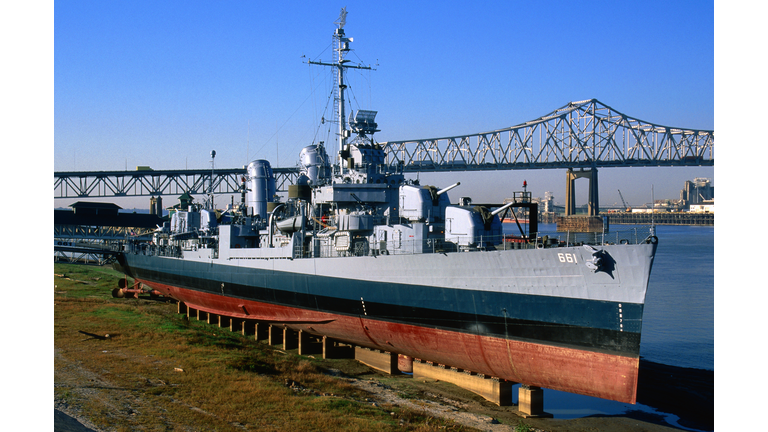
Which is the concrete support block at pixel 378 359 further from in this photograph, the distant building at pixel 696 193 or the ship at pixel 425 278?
the distant building at pixel 696 193

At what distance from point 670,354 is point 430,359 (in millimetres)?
13896

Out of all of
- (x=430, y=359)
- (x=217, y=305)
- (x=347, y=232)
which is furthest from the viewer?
(x=217, y=305)

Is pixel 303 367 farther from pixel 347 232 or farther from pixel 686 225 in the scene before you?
pixel 686 225

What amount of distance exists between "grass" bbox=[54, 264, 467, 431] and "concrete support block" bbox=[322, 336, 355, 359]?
0.57 m

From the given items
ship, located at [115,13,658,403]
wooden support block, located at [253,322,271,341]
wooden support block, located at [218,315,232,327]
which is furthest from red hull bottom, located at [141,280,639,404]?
wooden support block, located at [218,315,232,327]

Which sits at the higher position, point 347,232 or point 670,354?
point 347,232

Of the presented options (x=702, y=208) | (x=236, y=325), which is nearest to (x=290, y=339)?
(x=236, y=325)

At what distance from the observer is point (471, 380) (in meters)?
17.5

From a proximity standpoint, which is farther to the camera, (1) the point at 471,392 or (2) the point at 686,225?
(2) the point at 686,225

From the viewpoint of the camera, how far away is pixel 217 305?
94.8 feet

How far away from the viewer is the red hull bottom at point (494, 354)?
14.2 meters

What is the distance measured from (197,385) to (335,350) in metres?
7.52

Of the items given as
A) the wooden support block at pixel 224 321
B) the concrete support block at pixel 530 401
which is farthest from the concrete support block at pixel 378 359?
the wooden support block at pixel 224 321

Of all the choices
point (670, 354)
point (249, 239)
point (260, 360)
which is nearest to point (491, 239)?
point (260, 360)
